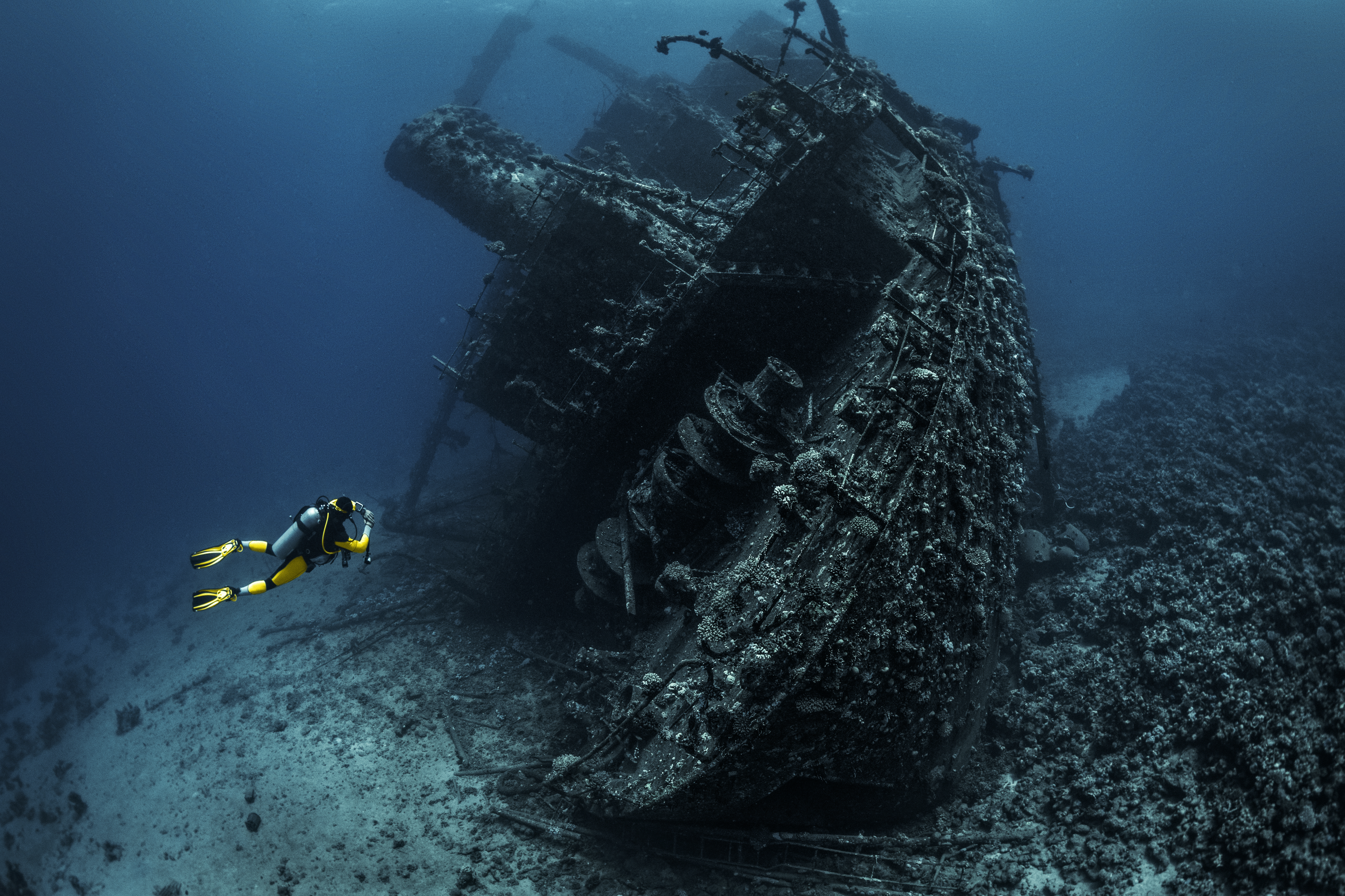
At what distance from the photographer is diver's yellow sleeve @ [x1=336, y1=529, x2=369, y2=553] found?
7.40 meters

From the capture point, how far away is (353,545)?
7.44 metres

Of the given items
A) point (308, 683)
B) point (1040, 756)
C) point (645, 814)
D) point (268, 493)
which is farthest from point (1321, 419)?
point (268, 493)

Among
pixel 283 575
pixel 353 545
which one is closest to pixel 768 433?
pixel 353 545

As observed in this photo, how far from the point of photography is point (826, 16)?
1778 centimetres

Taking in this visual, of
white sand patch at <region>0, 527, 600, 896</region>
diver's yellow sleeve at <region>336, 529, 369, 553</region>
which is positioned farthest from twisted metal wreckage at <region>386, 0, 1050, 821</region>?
diver's yellow sleeve at <region>336, 529, 369, 553</region>

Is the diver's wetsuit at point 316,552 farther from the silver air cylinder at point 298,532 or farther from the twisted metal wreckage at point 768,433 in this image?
the twisted metal wreckage at point 768,433

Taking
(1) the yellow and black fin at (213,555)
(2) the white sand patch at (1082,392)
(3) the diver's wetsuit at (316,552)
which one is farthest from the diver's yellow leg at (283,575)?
(2) the white sand patch at (1082,392)

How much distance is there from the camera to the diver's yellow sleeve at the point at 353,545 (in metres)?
7.40

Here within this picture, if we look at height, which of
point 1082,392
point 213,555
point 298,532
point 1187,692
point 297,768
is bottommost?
point 297,768

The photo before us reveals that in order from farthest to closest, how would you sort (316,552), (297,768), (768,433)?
(297,768) → (316,552) → (768,433)

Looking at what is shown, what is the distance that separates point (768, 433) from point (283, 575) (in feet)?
22.0

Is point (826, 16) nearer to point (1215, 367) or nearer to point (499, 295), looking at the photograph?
point (499, 295)

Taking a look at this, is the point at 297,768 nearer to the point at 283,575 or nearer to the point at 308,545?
the point at 283,575

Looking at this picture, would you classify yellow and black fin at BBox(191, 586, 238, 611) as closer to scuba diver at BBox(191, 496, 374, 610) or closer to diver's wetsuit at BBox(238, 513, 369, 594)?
scuba diver at BBox(191, 496, 374, 610)
